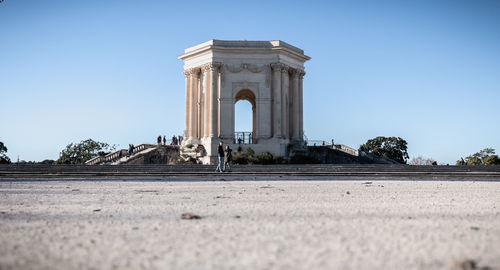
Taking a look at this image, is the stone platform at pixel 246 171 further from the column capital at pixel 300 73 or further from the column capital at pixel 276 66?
the column capital at pixel 300 73

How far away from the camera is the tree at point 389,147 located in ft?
233

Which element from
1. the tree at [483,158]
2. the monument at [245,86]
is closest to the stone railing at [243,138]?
the monument at [245,86]

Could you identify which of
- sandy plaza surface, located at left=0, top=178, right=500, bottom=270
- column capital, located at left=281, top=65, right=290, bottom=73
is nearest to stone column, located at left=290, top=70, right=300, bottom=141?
column capital, located at left=281, top=65, right=290, bottom=73

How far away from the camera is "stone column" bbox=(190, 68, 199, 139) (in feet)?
175

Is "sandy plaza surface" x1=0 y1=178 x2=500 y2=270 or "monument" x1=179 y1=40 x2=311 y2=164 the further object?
"monument" x1=179 y1=40 x2=311 y2=164

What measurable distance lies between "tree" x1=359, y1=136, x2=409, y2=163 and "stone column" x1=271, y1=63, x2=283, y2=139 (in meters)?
23.8

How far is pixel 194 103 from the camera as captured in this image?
5450cm

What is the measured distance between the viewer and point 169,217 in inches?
253

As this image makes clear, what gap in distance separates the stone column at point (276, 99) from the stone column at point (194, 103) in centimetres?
910

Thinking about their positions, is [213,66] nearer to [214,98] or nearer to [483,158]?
[214,98]

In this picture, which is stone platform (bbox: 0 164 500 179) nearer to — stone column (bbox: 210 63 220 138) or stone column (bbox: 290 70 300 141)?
stone column (bbox: 210 63 220 138)

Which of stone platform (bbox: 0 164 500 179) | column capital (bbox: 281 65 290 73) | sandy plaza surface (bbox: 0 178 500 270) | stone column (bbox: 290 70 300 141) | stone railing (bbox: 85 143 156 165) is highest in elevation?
column capital (bbox: 281 65 290 73)

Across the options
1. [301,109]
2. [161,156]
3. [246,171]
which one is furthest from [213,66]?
[246,171]

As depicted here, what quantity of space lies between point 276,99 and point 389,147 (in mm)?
28836
